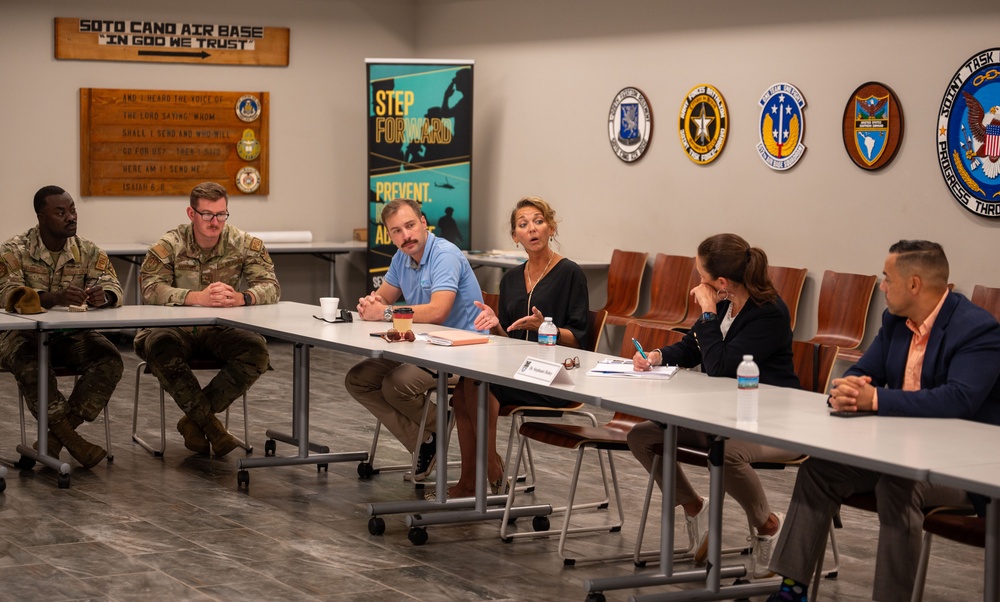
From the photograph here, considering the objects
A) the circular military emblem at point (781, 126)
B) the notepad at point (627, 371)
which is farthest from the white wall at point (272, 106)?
the notepad at point (627, 371)

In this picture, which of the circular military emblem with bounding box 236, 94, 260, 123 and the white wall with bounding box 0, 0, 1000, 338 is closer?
the white wall with bounding box 0, 0, 1000, 338

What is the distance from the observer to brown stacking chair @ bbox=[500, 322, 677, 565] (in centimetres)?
436

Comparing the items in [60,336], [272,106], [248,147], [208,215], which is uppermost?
[272,106]

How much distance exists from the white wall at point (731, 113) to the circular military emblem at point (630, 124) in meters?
0.07

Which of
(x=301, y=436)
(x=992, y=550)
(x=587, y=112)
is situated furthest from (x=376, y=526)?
(x=587, y=112)

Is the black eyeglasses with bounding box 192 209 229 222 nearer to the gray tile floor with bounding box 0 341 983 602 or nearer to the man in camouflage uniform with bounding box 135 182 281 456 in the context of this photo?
the man in camouflage uniform with bounding box 135 182 281 456

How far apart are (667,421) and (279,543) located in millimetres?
1720

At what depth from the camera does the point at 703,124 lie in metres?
8.13

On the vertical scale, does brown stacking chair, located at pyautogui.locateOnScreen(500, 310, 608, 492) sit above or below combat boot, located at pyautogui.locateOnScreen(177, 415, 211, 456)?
above

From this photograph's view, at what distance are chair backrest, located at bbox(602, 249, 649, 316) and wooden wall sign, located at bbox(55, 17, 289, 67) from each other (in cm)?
337

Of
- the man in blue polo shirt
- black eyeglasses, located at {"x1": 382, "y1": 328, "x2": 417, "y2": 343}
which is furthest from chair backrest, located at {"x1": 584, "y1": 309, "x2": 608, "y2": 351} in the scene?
black eyeglasses, located at {"x1": 382, "y1": 328, "x2": 417, "y2": 343}

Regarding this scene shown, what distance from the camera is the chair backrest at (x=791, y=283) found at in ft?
24.2

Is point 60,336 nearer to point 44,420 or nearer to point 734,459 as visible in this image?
point 44,420

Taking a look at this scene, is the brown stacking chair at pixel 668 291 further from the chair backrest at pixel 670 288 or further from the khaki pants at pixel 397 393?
the khaki pants at pixel 397 393
